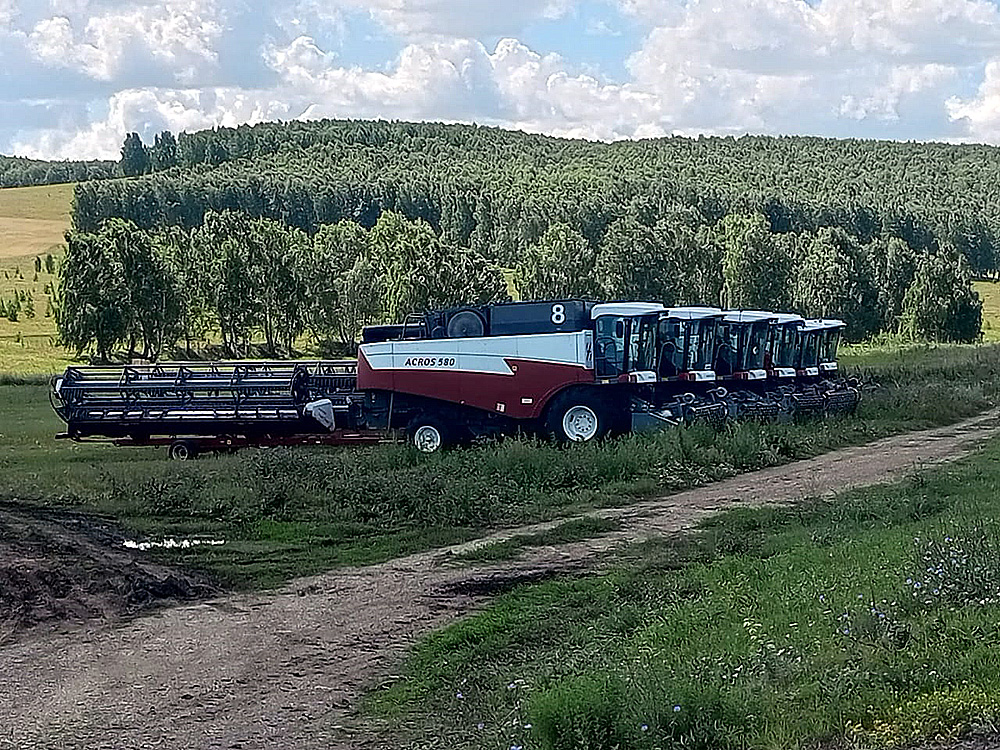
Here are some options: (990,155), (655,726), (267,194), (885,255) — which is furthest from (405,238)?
(990,155)

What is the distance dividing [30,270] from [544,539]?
8651 cm

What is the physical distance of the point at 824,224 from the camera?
10762 cm

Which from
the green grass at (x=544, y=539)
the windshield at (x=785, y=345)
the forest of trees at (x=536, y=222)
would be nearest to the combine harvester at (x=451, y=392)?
the windshield at (x=785, y=345)

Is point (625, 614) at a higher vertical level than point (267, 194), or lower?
lower

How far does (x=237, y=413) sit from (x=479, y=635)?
14031 mm

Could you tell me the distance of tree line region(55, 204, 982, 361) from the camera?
64.4 metres

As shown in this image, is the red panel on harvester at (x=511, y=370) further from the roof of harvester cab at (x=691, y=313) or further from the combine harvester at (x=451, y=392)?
the roof of harvester cab at (x=691, y=313)

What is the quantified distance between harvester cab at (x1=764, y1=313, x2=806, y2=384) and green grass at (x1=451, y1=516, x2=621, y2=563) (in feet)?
45.3

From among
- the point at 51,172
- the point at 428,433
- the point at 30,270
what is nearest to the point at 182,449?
the point at 428,433

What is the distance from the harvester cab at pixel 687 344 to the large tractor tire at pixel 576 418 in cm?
178

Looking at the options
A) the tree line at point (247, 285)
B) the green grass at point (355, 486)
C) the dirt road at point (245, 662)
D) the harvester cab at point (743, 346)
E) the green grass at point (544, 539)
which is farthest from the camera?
the tree line at point (247, 285)

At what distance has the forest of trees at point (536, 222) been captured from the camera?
70.0m

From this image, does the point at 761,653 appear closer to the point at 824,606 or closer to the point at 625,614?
the point at 824,606

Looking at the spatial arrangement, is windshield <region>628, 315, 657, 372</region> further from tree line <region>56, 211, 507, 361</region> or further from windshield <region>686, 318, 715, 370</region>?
tree line <region>56, 211, 507, 361</region>
